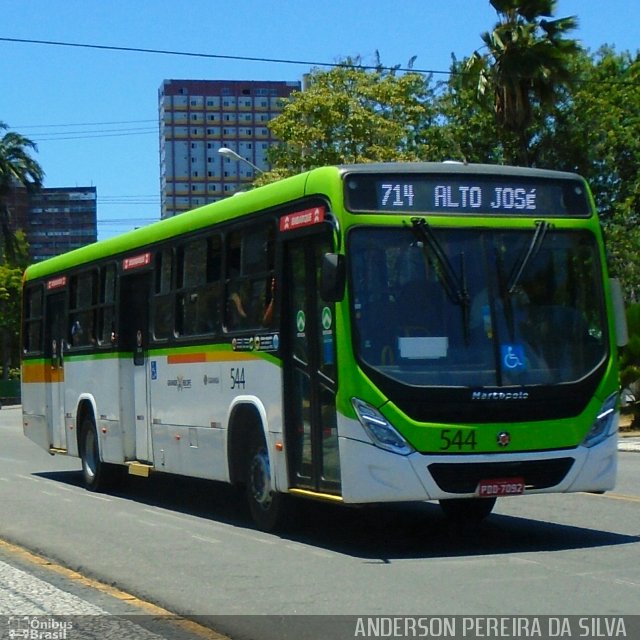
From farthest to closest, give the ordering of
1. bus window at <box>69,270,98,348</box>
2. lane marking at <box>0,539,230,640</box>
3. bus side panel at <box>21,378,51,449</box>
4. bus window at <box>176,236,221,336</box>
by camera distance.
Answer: bus side panel at <box>21,378,51,449</box>, bus window at <box>69,270,98,348</box>, bus window at <box>176,236,221,336</box>, lane marking at <box>0,539,230,640</box>

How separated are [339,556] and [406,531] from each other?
1.74 meters

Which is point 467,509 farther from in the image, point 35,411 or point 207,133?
point 207,133

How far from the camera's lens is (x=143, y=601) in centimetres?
893

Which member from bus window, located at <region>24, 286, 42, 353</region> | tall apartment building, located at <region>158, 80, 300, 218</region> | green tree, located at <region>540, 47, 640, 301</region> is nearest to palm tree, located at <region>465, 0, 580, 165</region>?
green tree, located at <region>540, 47, 640, 301</region>

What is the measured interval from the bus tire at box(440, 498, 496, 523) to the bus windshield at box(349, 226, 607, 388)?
A: 2119 millimetres

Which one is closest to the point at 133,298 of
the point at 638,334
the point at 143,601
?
the point at 143,601

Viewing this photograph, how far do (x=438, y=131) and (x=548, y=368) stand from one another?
38.9 m

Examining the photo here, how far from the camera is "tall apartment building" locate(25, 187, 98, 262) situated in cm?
15538

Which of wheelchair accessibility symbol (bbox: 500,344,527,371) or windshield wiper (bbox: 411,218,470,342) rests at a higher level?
windshield wiper (bbox: 411,218,470,342)

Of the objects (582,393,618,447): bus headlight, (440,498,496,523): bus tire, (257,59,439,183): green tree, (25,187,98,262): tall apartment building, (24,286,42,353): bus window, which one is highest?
(25,187,98,262): tall apartment building

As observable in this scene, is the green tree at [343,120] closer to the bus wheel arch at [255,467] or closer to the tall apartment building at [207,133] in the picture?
the bus wheel arch at [255,467]

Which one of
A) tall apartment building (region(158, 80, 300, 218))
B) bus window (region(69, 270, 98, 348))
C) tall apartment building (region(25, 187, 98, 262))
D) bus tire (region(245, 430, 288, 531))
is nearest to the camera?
bus tire (region(245, 430, 288, 531))

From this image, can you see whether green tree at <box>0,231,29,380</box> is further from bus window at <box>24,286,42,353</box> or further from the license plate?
the license plate

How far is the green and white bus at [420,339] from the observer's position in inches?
409
